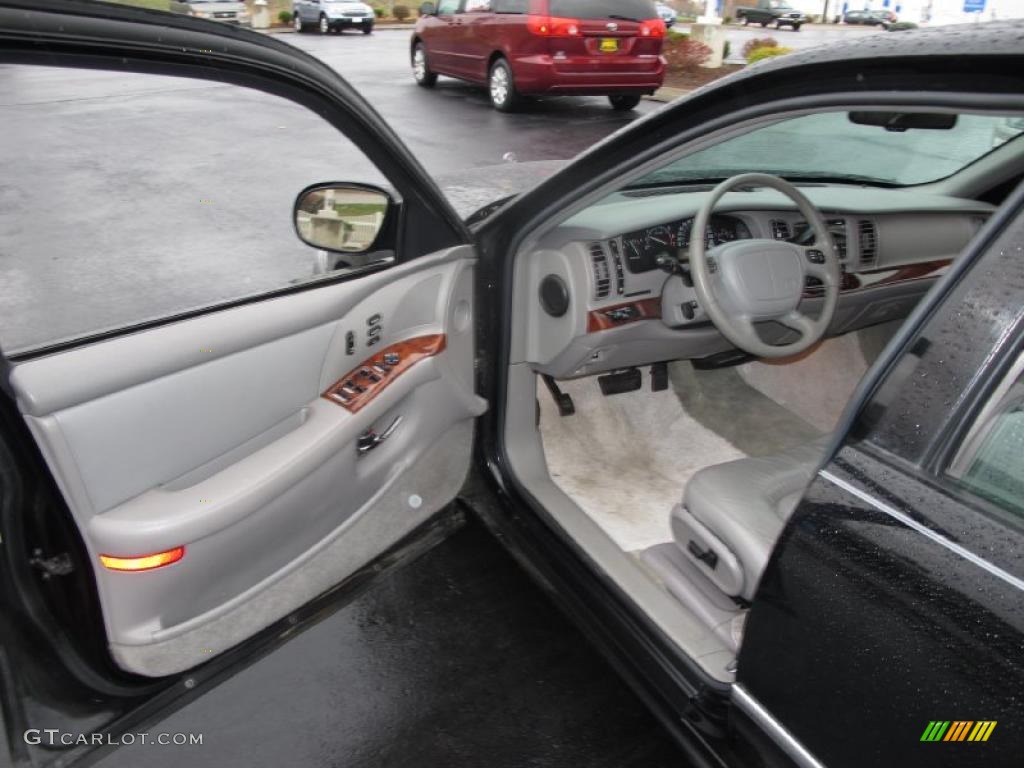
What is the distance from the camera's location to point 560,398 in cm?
302

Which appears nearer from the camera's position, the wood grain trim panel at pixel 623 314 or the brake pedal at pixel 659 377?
the wood grain trim panel at pixel 623 314

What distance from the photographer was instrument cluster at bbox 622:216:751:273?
262 centimetres

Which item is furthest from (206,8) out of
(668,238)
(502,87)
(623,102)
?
(623,102)

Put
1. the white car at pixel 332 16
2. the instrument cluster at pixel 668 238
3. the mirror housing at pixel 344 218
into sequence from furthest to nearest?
1. the white car at pixel 332 16
2. the instrument cluster at pixel 668 238
3. the mirror housing at pixel 344 218

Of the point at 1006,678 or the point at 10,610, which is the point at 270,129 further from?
the point at 1006,678

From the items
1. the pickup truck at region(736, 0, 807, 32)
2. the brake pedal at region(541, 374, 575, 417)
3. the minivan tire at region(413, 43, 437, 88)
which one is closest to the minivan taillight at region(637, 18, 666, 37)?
the minivan tire at region(413, 43, 437, 88)

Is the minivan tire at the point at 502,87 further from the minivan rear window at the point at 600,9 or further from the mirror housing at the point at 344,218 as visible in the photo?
the mirror housing at the point at 344,218

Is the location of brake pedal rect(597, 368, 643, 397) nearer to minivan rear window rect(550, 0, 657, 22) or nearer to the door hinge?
the door hinge

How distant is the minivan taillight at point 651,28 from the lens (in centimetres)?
1094

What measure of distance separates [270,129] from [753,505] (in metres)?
2.90

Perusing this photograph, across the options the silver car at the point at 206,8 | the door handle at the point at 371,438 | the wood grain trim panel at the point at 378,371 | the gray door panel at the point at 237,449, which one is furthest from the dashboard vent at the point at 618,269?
the silver car at the point at 206,8

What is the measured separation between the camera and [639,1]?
10.9 m

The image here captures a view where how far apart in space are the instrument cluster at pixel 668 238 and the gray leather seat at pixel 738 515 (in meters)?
0.79

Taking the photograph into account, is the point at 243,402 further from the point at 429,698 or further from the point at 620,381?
the point at 620,381
